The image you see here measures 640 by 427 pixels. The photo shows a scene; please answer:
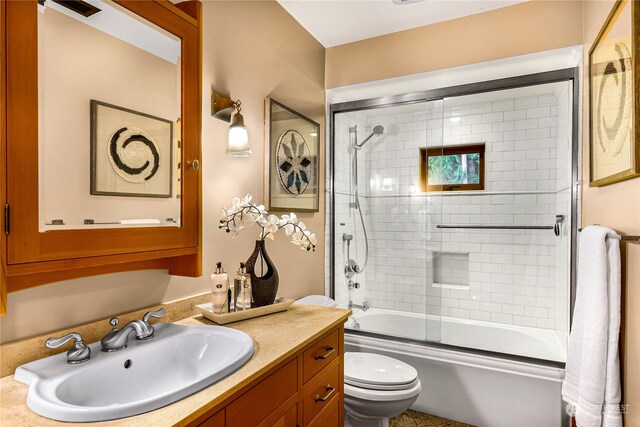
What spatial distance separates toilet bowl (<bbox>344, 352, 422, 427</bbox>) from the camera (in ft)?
6.08

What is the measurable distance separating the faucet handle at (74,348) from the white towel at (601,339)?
171 cm

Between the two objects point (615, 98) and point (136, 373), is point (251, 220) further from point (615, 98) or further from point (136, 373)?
point (615, 98)

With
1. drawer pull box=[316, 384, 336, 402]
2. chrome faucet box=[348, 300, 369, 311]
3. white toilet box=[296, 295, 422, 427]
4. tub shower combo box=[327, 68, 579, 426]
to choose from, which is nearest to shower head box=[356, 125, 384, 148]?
tub shower combo box=[327, 68, 579, 426]

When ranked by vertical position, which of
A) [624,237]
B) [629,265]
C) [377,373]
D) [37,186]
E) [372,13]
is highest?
[372,13]

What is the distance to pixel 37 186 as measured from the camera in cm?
91

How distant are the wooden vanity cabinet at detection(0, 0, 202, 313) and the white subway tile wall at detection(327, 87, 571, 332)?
1.70m

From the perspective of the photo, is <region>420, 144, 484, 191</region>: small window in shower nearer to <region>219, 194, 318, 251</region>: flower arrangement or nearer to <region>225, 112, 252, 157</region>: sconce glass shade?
<region>219, 194, 318, 251</region>: flower arrangement

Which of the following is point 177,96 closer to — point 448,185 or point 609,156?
point 609,156

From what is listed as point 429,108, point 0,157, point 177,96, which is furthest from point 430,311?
point 0,157

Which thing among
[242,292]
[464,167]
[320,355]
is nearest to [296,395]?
[320,355]

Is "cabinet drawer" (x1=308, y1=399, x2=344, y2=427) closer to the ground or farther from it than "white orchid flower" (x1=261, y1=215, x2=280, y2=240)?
closer to the ground

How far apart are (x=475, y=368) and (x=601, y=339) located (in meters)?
1.06

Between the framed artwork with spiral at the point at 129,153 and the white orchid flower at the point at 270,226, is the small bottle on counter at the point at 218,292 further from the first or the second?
the framed artwork with spiral at the point at 129,153

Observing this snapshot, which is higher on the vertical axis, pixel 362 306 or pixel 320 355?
pixel 320 355
